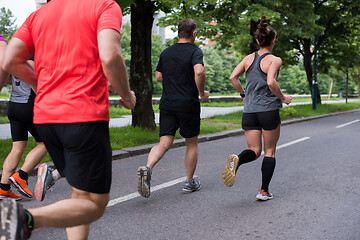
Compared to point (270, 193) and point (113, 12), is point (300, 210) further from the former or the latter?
point (113, 12)

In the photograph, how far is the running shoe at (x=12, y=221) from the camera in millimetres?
1616

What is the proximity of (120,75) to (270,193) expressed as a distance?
3011 mm

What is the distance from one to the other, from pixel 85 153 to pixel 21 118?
2.48 meters

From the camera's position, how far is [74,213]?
6.35ft

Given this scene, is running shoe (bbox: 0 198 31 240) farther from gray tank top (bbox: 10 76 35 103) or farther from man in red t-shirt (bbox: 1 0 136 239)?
gray tank top (bbox: 10 76 35 103)

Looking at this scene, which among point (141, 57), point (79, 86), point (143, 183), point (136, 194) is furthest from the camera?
point (141, 57)

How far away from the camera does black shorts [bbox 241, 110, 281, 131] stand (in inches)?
160

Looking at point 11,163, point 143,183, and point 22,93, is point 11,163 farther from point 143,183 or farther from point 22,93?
point 143,183

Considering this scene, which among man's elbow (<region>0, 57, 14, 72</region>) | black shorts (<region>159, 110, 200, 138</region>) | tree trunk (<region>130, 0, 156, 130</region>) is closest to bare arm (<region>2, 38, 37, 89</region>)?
man's elbow (<region>0, 57, 14, 72</region>)

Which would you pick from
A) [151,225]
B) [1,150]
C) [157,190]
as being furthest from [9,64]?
[1,150]

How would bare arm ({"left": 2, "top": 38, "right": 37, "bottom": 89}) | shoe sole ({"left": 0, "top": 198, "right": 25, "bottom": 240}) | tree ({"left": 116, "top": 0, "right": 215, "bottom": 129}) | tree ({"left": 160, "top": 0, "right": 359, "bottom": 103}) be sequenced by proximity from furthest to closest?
tree ({"left": 160, "top": 0, "right": 359, "bottom": 103})
tree ({"left": 116, "top": 0, "right": 215, "bottom": 129})
bare arm ({"left": 2, "top": 38, "right": 37, "bottom": 89})
shoe sole ({"left": 0, "top": 198, "right": 25, "bottom": 240})

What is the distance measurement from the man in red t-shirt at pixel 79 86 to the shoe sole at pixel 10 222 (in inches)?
10.7

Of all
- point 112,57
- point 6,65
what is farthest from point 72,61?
point 6,65

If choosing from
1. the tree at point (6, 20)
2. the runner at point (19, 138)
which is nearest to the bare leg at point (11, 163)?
the runner at point (19, 138)
